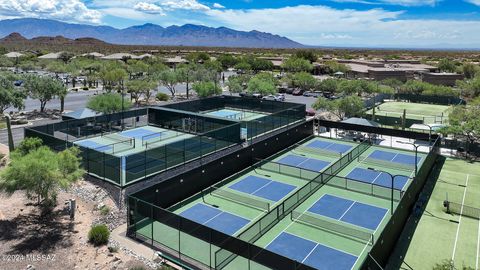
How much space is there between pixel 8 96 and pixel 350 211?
3931 centimetres

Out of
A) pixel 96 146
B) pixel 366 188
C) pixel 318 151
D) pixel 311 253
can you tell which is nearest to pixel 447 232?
pixel 366 188

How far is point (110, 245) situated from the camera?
1944 cm

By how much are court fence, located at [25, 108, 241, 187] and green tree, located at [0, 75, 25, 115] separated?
11.3 meters

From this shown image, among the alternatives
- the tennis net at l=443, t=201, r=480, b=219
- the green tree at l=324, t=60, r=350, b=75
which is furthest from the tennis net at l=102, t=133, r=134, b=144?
the green tree at l=324, t=60, r=350, b=75

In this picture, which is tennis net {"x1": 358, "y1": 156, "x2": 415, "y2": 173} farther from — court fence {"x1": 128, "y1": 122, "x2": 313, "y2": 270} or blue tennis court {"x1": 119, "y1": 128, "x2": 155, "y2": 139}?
blue tennis court {"x1": 119, "y1": 128, "x2": 155, "y2": 139}

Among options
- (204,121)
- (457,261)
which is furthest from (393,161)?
(204,121)

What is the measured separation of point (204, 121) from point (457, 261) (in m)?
26.6

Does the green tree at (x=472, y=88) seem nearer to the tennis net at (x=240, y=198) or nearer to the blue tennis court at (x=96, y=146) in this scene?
the tennis net at (x=240, y=198)

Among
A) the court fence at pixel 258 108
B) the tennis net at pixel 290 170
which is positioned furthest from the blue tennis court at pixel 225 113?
the tennis net at pixel 290 170

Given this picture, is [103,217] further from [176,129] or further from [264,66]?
[264,66]

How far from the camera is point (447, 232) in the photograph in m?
21.9

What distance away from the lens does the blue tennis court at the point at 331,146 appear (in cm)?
3806

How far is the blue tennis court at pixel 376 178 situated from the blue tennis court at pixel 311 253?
37.1 feet

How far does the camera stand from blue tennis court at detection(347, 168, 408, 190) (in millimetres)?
29391
